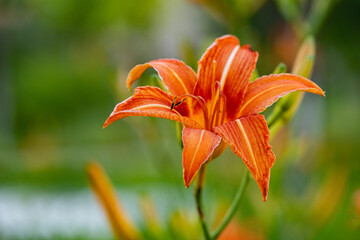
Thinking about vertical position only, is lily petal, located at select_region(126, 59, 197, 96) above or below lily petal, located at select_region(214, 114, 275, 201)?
above

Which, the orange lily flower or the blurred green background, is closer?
the orange lily flower

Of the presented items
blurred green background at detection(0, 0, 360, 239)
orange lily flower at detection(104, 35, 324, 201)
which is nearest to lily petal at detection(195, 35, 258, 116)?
orange lily flower at detection(104, 35, 324, 201)

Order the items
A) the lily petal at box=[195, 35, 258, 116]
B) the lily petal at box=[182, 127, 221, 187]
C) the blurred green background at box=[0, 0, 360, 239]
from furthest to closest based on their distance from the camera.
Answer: the blurred green background at box=[0, 0, 360, 239]
the lily petal at box=[195, 35, 258, 116]
the lily petal at box=[182, 127, 221, 187]

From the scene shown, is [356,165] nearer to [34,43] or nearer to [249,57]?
[249,57]

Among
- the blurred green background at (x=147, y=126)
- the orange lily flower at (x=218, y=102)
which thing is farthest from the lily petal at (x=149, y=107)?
the blurred green background at (x=147, y=126)

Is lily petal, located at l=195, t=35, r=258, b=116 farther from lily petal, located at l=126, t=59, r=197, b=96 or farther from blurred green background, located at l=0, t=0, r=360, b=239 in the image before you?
blurred green background, located at l=0, t=0, r=360, b=239

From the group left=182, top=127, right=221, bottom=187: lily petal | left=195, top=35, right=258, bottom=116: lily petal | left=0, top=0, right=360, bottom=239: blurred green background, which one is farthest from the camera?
left=0, top=0, right=360, bottom=239: blurred green background

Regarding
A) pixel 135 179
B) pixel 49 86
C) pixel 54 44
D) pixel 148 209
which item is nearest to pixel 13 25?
pixel 49 86
